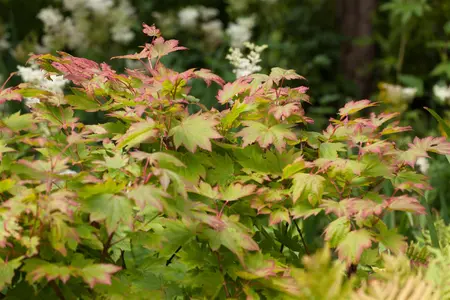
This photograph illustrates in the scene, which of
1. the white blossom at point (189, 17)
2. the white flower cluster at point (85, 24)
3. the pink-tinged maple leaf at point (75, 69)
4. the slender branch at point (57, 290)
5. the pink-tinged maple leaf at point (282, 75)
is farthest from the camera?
the white blossom at point (189, 17)

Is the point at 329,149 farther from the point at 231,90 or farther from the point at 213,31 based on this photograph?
the point at 213,31

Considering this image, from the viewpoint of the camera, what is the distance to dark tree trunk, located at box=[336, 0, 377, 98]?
5.52 meters

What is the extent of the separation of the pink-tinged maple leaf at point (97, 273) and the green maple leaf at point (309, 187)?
40cm

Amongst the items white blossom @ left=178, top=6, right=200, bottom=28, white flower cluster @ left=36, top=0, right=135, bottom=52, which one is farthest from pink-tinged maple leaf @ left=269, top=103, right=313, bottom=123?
white blossom @ left=178, top=6, right=200, bottom=28

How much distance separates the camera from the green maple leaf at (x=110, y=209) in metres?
1.08

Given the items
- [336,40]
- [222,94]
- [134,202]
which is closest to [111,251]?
[134,202]

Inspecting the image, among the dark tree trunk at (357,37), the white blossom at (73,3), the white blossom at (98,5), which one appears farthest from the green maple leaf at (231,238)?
the dark tree trunk at (357,37)

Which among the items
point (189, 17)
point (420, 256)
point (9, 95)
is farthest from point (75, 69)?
point (189, 17)

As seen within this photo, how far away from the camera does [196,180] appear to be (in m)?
1.28

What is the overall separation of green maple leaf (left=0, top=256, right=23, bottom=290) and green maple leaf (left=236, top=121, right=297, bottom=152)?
0.50m

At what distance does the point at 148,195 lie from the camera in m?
Answer: 1.07

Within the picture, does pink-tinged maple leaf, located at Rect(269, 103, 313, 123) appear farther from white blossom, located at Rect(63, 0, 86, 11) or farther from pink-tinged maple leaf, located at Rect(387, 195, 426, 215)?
white blossom, located at Rect(63, 0, 86, 11)

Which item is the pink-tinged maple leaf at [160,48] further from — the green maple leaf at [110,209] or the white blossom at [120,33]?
the white blossom at [120,33]

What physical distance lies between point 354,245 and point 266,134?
296mm
